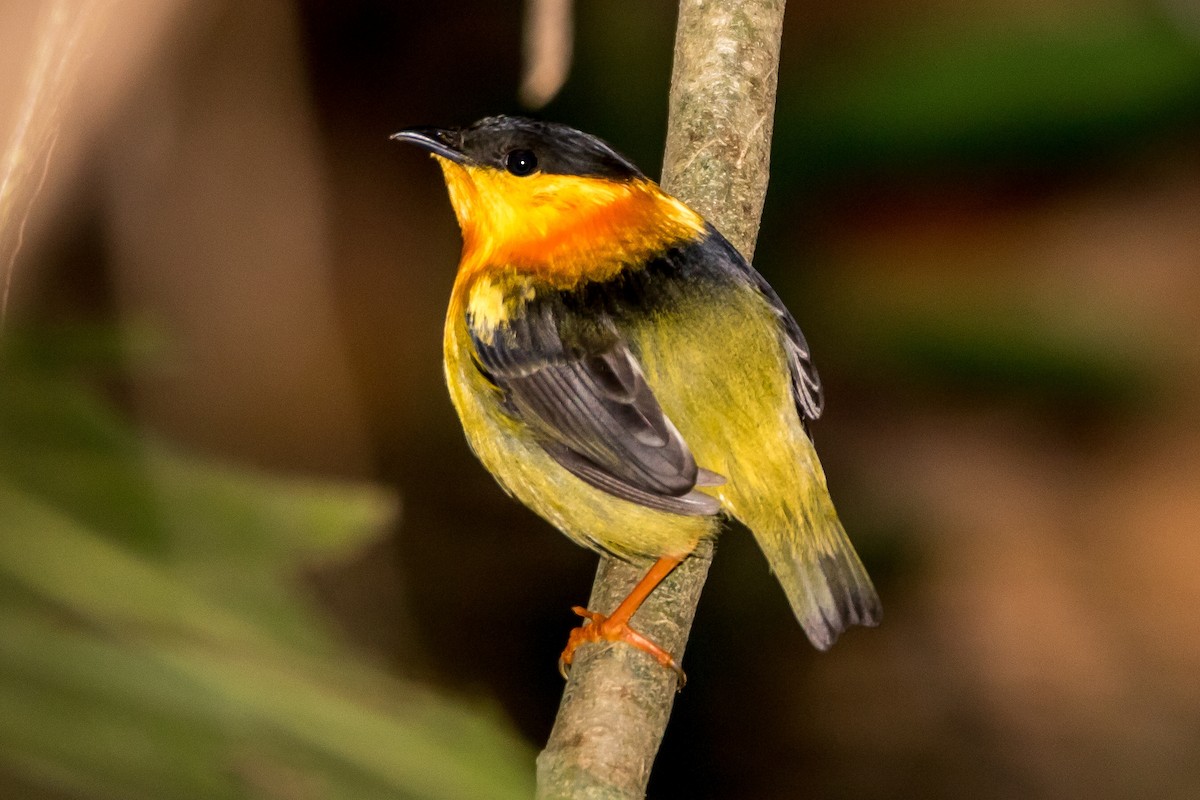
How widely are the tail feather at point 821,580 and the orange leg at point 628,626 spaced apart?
10.4 inches

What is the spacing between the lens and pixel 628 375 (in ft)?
9.25

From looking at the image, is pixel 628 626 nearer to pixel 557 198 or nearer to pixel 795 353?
pixel 795 353

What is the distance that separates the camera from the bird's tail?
2.80 metres

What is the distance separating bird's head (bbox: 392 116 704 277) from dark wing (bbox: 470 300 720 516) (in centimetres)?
22

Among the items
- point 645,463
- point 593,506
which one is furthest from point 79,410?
point 593,506

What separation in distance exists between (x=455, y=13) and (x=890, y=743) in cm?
411

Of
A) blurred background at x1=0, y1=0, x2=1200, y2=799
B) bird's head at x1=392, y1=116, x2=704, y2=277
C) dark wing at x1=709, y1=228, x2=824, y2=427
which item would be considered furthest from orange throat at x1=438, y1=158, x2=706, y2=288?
blurred background at x1=0, y1=0, x2=1200, y2=799

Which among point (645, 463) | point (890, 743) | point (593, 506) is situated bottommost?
point (890, 743)

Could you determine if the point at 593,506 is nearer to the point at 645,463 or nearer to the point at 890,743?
the point at 645,463

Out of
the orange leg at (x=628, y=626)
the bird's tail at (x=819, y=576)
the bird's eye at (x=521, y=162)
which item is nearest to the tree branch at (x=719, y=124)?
the orange leg at (x=628, y=626)

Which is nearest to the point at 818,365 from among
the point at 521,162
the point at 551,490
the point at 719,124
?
the point at 719,124

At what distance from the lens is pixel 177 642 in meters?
0.67

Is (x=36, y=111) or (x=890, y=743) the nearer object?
(x=36, y=111)

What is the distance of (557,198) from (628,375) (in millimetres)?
601
